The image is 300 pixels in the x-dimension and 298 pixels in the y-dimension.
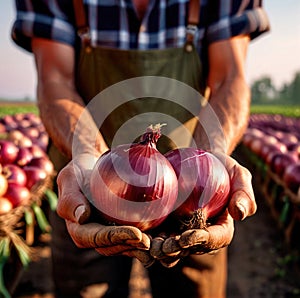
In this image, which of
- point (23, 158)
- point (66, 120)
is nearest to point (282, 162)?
point (23, 158)

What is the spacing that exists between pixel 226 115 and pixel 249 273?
70.4 inches

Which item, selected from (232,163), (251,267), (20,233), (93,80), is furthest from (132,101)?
(251,267)

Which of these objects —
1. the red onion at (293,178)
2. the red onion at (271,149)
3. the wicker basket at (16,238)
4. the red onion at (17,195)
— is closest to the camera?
the wicker basket at (16,238)

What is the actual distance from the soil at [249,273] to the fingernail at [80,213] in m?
1.81

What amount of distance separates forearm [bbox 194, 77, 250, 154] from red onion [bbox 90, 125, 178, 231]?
15.4 inches

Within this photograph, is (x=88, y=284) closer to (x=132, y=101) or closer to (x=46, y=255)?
(x=132, y=101)

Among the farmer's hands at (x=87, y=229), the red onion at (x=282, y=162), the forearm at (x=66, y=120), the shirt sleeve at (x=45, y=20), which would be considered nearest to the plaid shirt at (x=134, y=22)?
the shirt sleeve at (x=45, y=20)

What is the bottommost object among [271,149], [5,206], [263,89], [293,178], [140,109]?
[263,89]

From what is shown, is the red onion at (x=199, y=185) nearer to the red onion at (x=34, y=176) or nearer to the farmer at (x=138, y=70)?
the farmer at (x=138, y=70)

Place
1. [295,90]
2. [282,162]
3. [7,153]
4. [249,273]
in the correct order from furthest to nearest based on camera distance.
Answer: [295,90], [282,162], [249,273], [7,153]

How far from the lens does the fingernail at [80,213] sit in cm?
93

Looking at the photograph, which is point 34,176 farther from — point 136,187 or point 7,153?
point 136,187

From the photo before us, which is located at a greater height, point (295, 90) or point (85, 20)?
point (85, 20)

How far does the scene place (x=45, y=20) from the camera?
163 cm
